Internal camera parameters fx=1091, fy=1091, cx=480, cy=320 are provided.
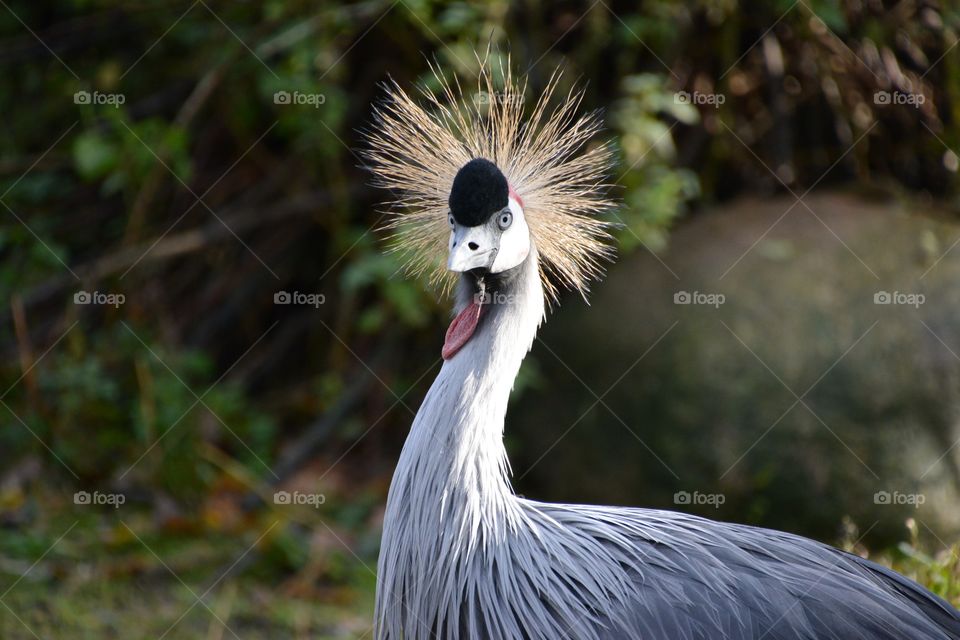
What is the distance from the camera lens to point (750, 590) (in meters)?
2.01

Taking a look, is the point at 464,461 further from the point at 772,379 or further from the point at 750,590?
the point at 772,379

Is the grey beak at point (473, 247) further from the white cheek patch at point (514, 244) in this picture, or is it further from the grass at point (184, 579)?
the grass at point (184, 579)

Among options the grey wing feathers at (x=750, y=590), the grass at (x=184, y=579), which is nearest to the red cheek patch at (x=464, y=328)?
the grey wing feathers at (x=750, y=590)

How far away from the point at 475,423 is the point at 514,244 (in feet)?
1.13

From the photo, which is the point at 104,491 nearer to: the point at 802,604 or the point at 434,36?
the point at 434,36

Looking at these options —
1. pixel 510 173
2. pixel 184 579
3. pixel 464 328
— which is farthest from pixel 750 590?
pixel 184 579

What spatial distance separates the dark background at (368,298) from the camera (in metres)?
3.67

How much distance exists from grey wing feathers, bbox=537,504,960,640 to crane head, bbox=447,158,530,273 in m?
0.56

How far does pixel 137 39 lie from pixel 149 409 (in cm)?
180

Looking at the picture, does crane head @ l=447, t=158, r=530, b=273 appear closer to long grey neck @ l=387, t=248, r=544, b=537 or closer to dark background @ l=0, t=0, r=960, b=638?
long grey neck @ l=387, t=248, r=544, b=537

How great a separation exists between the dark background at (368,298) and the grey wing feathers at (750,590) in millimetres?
1257

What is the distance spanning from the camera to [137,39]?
4.89 meters

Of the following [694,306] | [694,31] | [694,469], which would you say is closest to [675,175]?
[694,306]

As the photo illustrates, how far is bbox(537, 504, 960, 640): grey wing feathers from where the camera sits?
1.96 m
